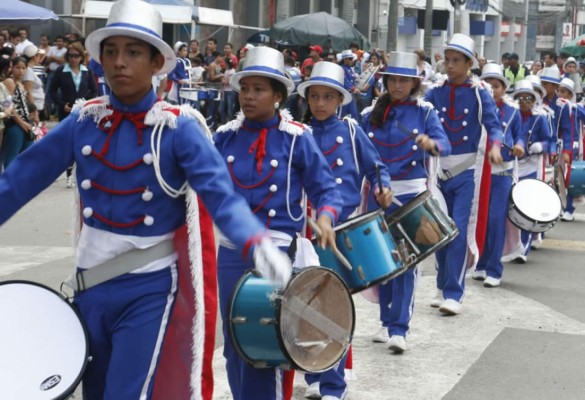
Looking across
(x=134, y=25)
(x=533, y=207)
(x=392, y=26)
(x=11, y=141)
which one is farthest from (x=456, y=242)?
(x=392, y=26)

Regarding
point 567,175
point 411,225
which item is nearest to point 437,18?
point 567,175

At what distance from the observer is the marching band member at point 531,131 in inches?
480

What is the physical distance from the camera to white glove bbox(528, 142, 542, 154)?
478 inches

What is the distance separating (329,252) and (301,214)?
1.57 feet

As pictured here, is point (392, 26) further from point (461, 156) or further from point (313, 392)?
point (313, 392)

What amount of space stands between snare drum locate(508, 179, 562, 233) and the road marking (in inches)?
164

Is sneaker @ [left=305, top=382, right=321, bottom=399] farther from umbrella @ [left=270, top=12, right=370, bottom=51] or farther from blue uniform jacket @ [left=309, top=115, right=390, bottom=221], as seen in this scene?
umbrella @ [left=270, top=12, right=370, bottom=51]

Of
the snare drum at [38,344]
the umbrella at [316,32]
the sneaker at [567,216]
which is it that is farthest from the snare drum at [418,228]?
the umbrella at [316,32]

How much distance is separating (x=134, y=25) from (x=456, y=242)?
5591 millimetres

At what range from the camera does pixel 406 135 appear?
7.98m

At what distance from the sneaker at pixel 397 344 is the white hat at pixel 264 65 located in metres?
2.60

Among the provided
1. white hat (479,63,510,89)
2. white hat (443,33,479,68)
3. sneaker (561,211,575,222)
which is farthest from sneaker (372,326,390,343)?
sneaker (561,211,575,222)

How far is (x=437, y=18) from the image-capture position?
48125 mm

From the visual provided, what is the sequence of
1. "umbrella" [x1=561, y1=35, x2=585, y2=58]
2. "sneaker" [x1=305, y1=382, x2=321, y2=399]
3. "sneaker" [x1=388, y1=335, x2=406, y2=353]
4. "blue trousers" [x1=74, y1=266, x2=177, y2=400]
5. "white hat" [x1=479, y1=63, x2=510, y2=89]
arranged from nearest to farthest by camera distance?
"blue trousers" [x1=74, y1=266, x2=177, y2=400] → "sneaker" [x1=305, y1=382, x2=321, y2=399] → "sneaker" [x1=388, y1=335, x2=406, y2=353] → "white hat" [x1=479, y1=63, x2=510, y2=89] → "umbrella" [x1=561, y1=35, x2=585, y2=58]
